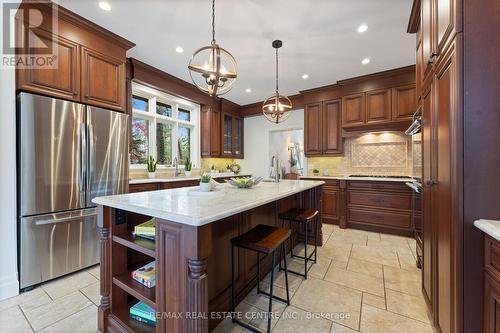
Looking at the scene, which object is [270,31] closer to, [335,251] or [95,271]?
[335,251]

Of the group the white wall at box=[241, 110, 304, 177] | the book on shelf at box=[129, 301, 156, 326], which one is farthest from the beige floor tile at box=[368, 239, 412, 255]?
the white wall at box=[241, 110, 304, 177]

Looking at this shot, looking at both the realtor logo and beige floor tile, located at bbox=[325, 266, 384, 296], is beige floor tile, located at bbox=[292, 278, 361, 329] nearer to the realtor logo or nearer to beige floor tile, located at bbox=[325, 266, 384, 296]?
beige floor tile, located at bbox=[325, 266, 384, 296]

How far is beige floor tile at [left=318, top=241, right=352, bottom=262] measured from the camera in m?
2.70

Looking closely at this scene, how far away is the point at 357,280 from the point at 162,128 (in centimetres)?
418

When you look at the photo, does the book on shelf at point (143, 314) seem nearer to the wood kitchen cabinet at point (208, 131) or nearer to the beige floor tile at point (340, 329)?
the beige floor tile at point (340, 329)

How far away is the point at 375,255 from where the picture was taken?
9.09 ft

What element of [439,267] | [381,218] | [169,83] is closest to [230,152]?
[169,83]

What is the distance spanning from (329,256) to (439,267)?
1543mm

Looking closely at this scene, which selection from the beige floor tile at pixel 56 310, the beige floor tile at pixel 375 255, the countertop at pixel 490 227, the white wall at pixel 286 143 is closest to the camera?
the countertop at pixel 490 227

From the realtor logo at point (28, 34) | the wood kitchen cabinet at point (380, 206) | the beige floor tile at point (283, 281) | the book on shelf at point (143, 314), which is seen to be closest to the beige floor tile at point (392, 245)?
the wood kitchen cabinet at point (380, 206)

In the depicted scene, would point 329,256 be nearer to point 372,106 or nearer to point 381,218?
point 381,218

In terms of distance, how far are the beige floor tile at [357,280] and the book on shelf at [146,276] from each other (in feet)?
5.66

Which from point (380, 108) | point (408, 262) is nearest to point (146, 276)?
point (408, 262)

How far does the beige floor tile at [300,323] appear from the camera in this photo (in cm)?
150
